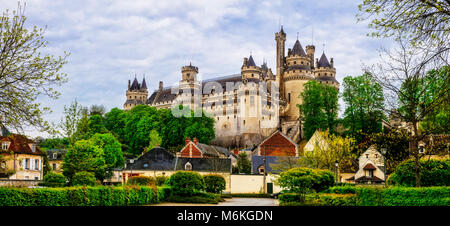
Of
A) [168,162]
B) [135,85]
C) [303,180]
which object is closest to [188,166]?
[168,162]

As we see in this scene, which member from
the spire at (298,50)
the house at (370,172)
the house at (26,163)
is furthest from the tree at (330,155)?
the spire at (298,50)

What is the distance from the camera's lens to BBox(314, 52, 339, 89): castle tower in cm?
10206

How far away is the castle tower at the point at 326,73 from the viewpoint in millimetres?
102062

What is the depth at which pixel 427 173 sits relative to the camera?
68.5ft

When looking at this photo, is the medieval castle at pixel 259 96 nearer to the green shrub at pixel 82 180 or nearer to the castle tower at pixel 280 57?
the castle tower at pixel 280 57

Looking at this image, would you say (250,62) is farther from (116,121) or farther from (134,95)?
(134,95)

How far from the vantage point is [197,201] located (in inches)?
1147

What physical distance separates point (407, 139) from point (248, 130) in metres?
68.9

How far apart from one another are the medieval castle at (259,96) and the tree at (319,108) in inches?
422

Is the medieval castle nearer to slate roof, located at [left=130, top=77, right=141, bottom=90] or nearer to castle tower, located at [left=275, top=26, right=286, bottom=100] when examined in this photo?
castle tower, located at [left=275, top=26, right=286, bottom=100]

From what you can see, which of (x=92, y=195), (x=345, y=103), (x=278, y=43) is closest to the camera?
(x=92, y=195)

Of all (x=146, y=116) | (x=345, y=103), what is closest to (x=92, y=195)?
(x=345, y=103)

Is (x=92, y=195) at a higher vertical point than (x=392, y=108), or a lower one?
lower
